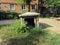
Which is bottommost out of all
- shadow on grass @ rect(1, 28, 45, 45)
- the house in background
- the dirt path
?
shadow on grass @ rect(1, 28, 45, 45)

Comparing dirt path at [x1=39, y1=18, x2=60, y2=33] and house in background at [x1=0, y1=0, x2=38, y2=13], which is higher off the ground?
house in background at [x1=0, y1=0, x2=38, y2=13]

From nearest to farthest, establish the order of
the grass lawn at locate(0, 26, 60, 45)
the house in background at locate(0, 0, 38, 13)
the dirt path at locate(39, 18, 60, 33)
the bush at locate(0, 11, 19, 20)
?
the grass lawn at locate(0, 26, 60, 45)
the dirt path at locate(39, 18, 60, 33)
the bush at locate(0, 11, 19, 20)
the house in background at locate(0, 0, 38, 13)

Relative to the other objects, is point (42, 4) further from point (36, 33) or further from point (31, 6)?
point (36, 33)

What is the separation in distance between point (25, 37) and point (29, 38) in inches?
21.2

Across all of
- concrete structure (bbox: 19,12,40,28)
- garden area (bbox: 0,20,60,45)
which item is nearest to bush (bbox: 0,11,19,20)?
concrete structure (bbox: 19,12,40,28)

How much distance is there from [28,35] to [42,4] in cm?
2360

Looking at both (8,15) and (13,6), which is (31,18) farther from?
(13,6)

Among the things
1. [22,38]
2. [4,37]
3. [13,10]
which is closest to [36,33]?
[22,38]

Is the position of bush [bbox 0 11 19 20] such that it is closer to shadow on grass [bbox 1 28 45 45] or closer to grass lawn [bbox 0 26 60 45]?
grass lawn [bbox 0 26 60 45]

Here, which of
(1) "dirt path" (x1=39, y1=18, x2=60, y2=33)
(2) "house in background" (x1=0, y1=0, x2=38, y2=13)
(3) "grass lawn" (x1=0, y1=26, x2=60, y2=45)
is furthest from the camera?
(2) "house in background" (x1=0, y1=0, x2=38, y2=13)

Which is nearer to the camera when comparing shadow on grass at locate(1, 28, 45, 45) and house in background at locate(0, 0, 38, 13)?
shadow on grass at locate(1, 28, 45, 45)

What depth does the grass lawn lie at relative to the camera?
51.2 ft

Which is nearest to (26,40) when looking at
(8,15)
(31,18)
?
(31,18)

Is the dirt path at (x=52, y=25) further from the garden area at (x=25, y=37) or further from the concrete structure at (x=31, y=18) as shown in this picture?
the garden area at (x=25, y=37)
